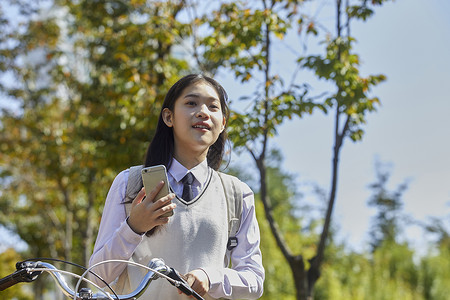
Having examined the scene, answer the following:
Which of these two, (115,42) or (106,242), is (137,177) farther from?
(115,42)

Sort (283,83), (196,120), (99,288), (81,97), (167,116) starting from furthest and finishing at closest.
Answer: (81,97) → (283,83) → (167,116) → (196,120) → (99,288)

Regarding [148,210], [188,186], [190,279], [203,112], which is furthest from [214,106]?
[190,279]

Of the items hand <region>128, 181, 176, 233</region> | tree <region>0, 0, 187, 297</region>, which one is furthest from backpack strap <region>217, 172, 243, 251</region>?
tree <region>0, 0, 187, 297</region>

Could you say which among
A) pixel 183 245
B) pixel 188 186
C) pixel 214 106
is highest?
pixel 214 106

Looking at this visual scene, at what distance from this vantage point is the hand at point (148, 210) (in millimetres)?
1926

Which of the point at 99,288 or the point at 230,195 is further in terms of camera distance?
the point at 230,195

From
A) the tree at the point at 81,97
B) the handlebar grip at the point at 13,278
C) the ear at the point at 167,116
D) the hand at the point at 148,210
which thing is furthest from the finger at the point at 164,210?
the tree at the point at 81,97

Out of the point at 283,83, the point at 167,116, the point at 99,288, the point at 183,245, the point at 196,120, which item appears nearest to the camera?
the point at 99,288

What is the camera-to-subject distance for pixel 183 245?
215 centimetres

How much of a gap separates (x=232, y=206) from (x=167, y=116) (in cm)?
44

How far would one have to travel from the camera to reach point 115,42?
8.12 meters

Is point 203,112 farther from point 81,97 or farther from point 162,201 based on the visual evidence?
point 81,97

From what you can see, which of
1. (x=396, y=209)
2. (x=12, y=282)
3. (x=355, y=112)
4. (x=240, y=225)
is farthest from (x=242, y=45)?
(x=396, y=209)

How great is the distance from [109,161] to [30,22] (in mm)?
5063
